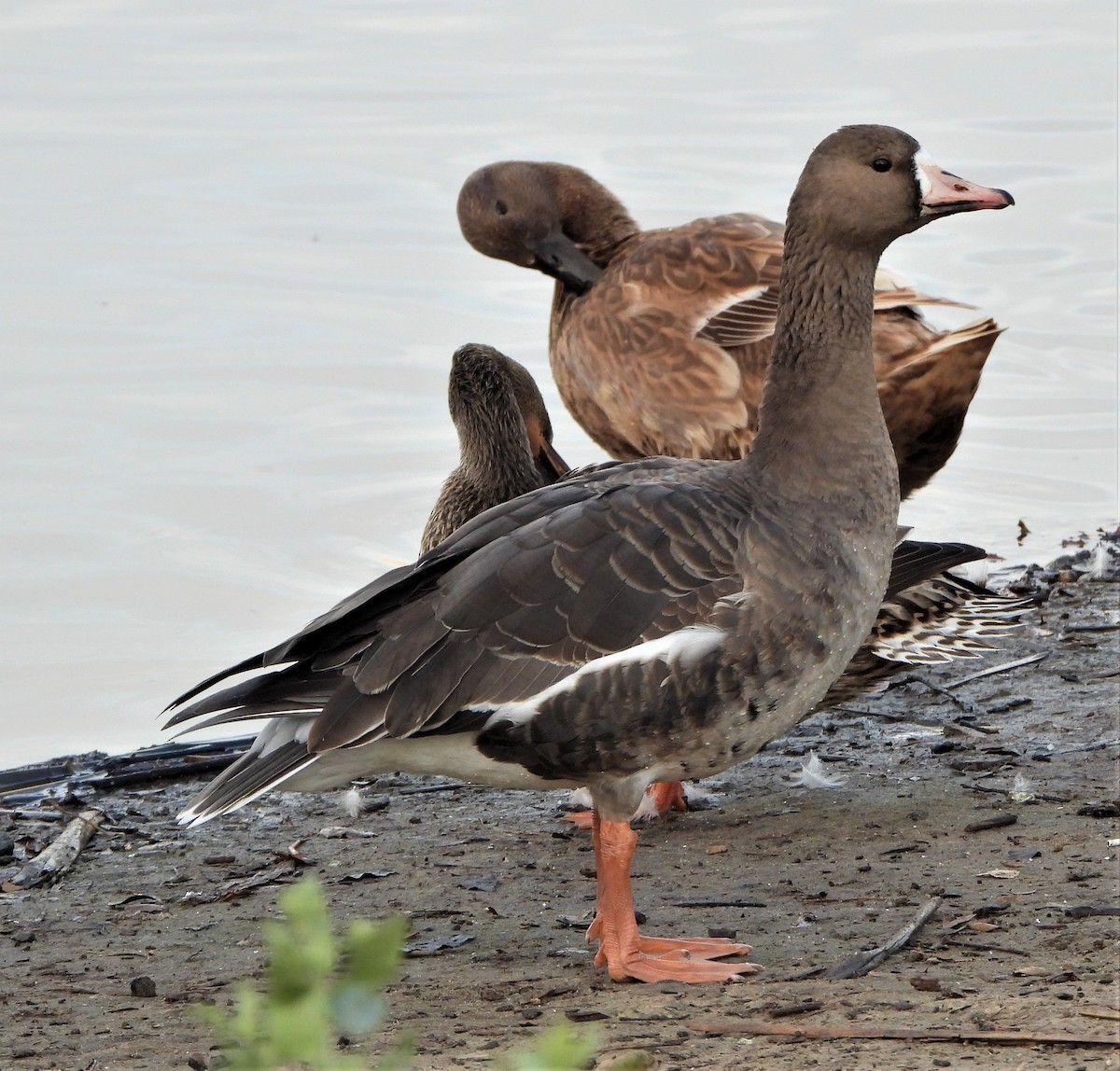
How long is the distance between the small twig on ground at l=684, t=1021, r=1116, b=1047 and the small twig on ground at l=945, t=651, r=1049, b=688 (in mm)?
3430

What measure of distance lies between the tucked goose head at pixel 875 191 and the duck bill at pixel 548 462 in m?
3.00

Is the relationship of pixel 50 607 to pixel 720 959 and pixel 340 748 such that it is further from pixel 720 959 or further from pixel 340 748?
pixel 720 959

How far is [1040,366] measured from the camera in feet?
39.3

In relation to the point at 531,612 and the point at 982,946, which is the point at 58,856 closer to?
the point at 531,612

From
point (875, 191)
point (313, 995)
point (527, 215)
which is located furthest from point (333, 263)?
point (313, 995)

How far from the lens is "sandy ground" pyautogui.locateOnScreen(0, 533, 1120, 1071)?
4.10 meters

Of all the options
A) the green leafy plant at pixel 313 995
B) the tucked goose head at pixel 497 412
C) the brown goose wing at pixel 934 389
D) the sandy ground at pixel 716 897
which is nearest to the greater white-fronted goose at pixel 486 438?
the tucked goose head at pixel 497 412

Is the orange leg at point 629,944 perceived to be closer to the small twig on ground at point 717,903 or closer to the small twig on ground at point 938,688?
the small twig on ground at point 717,903

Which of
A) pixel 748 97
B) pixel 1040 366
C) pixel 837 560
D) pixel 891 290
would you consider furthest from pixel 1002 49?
pixel 837 560

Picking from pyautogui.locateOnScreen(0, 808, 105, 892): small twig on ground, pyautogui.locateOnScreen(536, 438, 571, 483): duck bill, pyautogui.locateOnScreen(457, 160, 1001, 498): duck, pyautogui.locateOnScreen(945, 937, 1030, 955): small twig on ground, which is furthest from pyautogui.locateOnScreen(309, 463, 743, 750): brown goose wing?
pyautogui.locateOnScreen(536, 438, 571, 483): duck bill

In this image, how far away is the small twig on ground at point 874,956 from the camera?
443cm

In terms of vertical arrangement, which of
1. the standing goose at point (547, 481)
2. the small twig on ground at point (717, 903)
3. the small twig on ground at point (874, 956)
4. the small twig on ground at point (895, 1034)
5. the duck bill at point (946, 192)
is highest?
the duck bill at point (946, 192)

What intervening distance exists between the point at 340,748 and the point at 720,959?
1.14 meters

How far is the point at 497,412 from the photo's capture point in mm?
7586
